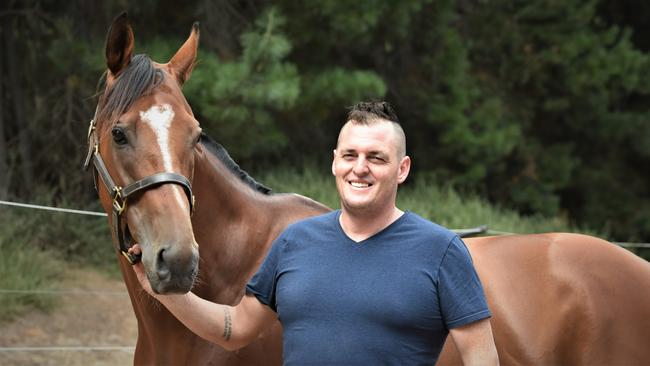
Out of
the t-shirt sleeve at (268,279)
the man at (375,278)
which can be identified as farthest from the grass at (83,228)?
the man at (375,278)

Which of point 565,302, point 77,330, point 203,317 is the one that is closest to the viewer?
point 203,317

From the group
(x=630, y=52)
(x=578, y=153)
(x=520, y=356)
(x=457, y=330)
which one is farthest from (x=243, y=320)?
(x=578, y=153)

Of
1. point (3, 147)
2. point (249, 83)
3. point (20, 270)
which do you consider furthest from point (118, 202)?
point (3, 147)

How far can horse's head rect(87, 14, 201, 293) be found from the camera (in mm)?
2840

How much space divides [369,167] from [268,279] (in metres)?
0.48

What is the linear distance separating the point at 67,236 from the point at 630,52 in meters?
8.56

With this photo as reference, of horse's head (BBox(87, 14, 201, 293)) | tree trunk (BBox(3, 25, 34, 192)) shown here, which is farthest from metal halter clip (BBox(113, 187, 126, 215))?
tree trunk (BBox(3, 25, 34, 192))

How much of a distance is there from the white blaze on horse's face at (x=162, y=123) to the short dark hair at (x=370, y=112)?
0.79 meters

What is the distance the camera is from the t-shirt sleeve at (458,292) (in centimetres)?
236

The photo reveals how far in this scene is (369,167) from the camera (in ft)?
7.98

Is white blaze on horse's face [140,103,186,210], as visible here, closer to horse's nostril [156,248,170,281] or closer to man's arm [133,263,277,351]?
horse's nostril [156,248,170,281]

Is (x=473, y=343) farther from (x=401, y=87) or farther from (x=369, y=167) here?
(x=401, y=87)

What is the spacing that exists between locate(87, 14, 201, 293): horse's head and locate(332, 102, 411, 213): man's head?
667mm

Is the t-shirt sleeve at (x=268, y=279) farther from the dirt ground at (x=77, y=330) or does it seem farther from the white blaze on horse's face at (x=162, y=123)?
the dirt ground at (x=77, y=330)
